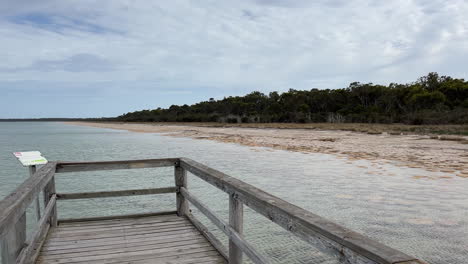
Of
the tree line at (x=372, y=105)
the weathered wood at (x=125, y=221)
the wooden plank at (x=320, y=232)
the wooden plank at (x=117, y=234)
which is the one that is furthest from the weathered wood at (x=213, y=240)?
the tree line at (x=372, y=105)

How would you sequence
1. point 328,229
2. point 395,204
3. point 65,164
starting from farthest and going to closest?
point 395,204
point 65,164
point 328,229

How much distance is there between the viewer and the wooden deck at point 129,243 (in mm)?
3777

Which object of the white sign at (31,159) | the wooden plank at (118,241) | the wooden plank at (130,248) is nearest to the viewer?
the wooden plank at (130,248)

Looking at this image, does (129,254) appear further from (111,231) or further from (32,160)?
(32,160)

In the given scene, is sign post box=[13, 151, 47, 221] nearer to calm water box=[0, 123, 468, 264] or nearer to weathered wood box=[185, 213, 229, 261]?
calm water box=[0, 123, 468, 264]

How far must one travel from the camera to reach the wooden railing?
5.78ft

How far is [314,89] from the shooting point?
77.7m

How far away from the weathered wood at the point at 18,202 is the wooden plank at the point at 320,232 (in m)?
1.61

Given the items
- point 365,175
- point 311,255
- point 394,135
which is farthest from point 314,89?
point 311,255

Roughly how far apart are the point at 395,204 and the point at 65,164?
7.02m

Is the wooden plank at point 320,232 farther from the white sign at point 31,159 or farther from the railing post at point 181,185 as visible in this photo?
the white sign at point 31,159

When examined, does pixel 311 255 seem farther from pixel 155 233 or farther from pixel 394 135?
pixel 394 135

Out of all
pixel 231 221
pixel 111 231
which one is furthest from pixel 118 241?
pixel 231 221

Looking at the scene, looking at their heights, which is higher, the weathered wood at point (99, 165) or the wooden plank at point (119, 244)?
the weathered wood at point (99, 165)
